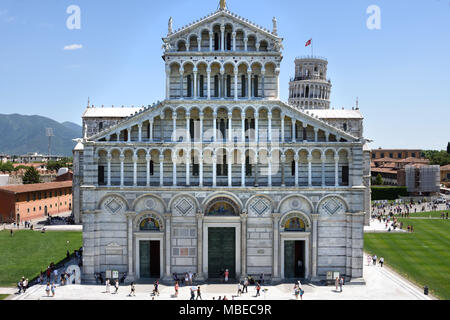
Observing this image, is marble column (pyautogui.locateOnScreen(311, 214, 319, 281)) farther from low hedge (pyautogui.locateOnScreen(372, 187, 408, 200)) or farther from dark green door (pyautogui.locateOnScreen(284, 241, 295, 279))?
low hedge (pyautogui.locateOnScreen(372, 187, 408, 200))

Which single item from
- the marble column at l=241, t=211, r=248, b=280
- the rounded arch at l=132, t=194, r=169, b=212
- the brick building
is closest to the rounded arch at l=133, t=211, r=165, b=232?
the rounded arch at l=132, t=194, r=169, b=212

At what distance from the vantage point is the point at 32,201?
69.4 meters

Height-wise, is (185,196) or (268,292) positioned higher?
(185,196)

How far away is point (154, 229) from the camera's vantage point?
34.2m

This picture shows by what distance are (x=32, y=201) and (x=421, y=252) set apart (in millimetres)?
59540

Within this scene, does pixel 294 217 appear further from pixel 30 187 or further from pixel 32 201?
pixel 30 187

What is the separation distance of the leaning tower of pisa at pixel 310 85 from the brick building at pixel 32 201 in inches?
2650

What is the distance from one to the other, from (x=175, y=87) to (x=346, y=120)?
108 feet

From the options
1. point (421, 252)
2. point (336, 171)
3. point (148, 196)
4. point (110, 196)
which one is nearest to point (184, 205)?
point (148, 196)

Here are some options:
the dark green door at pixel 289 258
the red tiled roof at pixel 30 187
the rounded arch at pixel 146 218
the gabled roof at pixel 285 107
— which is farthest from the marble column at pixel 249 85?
the red tiled roof at pixel 30 187

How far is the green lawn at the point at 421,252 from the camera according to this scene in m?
35.2

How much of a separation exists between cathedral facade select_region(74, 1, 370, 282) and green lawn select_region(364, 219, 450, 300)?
7.33 meters

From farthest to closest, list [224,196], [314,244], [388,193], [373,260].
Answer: [388,193] → [373,260] → [224,196] → [314,244]
